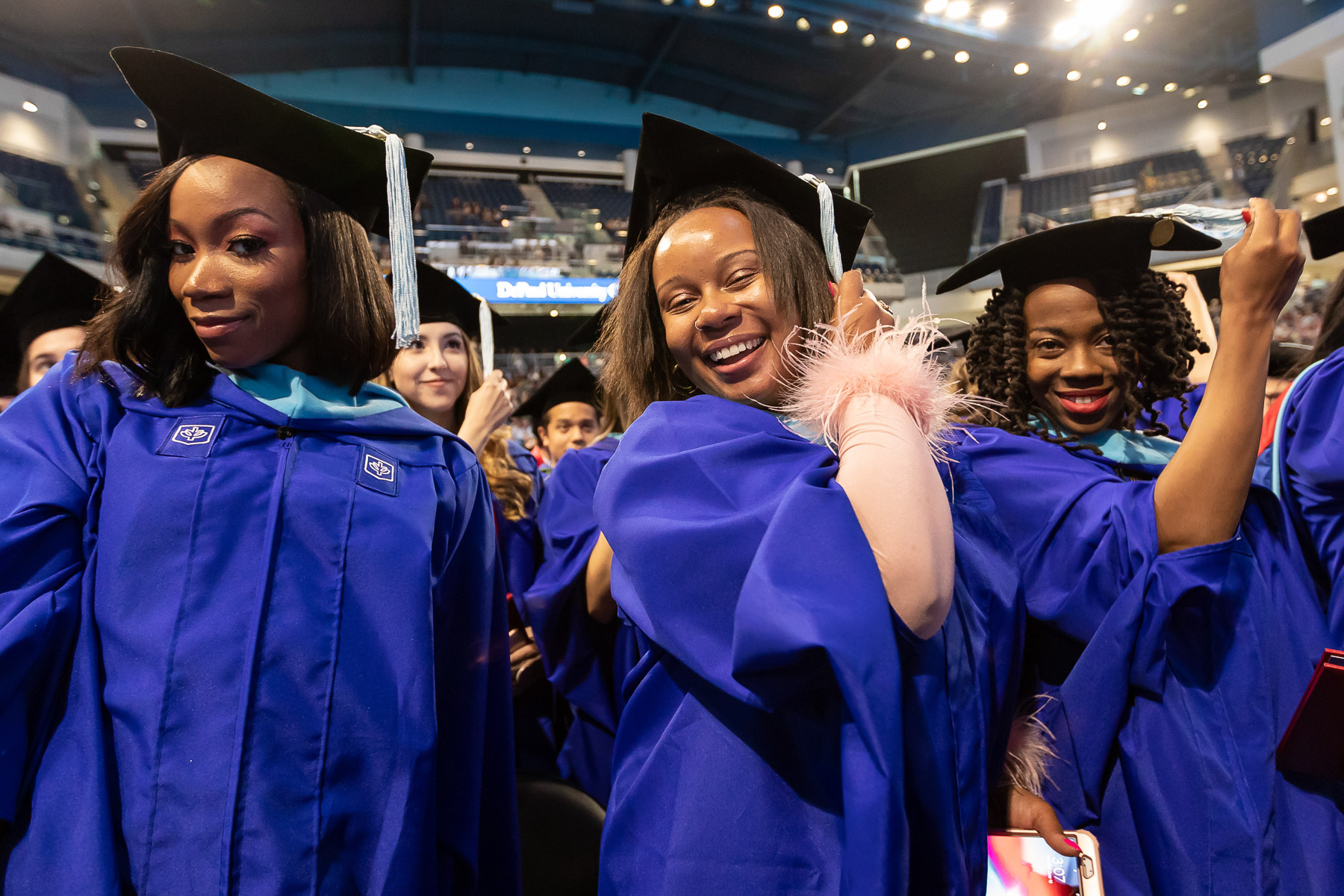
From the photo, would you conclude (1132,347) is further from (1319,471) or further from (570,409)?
(570,409)

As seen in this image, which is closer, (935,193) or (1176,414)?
(1176,414)

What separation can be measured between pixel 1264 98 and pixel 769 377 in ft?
75.5

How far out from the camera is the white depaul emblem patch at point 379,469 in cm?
134

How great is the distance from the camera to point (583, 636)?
7.02 feet

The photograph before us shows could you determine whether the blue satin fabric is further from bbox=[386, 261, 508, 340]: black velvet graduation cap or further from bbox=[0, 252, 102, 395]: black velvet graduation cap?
bbox=[0, 252, 102, 395]: black velvet graduation cap

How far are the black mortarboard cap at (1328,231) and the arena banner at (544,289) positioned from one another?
14.8 metres

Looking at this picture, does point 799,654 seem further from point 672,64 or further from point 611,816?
point 672,64

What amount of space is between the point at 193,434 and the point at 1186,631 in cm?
171

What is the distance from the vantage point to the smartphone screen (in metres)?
1.17

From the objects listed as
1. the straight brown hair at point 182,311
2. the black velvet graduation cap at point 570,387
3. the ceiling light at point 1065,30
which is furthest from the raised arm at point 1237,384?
the ceiling light at point 1065,30

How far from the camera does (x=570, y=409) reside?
445cm

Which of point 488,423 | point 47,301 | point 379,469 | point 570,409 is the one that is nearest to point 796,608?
point 379,469

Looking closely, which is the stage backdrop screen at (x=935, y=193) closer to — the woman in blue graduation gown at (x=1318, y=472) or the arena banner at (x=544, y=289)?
the arena banner at (x=544, y=289)

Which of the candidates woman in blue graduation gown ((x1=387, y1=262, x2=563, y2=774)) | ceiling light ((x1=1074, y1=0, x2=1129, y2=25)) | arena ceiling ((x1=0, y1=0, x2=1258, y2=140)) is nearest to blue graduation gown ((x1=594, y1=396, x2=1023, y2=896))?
woman in blue graduation gown ((x1=387, y1=262, x2=563, y2=774))
